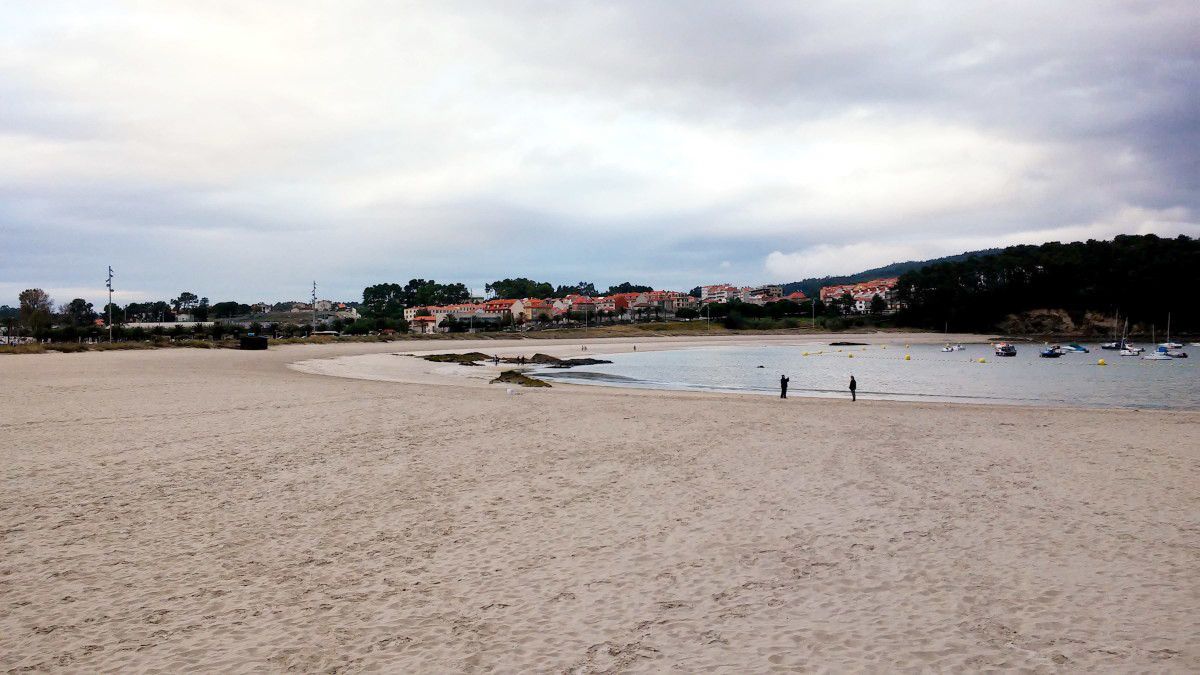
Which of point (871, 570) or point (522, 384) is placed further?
point (522, 384)

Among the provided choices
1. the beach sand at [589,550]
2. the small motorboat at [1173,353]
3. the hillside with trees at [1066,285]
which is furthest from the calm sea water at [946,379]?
the hillside with trees at [1066,285]

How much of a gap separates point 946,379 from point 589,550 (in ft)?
126

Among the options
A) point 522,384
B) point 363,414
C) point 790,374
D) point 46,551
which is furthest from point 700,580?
point 790,374

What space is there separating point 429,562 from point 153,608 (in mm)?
2247

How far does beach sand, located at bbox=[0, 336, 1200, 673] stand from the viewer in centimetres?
486

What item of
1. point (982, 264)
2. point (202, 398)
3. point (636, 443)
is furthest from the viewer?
point (982, 264)

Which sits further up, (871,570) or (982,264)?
(982,264)

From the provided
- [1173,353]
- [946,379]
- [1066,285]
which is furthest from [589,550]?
[1066,285]

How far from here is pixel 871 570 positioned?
21.1ft

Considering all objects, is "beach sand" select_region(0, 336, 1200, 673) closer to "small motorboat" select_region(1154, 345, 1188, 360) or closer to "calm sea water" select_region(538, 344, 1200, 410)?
"calm sea water" select_region(538, 344, 1200, 410)

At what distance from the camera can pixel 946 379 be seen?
39.7 metres

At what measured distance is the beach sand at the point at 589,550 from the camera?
4.86 metres

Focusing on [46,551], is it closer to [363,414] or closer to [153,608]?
[153,608]

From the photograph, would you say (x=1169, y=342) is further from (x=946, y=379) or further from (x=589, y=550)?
(x=589, y=550)
